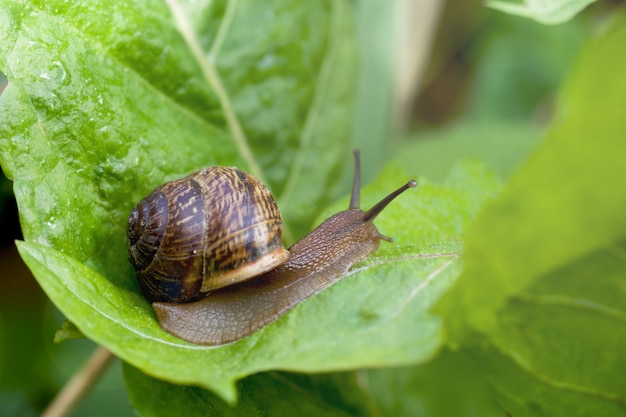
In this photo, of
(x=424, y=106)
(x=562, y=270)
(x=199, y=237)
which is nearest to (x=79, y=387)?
(x=199, y=237)

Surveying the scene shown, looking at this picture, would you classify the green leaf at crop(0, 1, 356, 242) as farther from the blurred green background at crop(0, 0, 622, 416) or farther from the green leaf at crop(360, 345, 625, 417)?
the green leaf at crop(360, 345, 625, 417)

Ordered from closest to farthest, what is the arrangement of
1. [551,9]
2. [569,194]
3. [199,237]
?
[569,194]
[551,9]
[199,237]

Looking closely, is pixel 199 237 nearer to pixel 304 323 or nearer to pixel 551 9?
pixel 304 323

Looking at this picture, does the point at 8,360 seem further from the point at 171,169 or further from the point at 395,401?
the point at 395,401

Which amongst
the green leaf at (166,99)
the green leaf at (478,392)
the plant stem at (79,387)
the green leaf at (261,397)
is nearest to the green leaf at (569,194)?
the green leaf at (478,392)

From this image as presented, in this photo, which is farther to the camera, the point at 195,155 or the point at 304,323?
the point at 195,155

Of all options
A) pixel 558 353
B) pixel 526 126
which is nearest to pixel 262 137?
pixel 558 353
